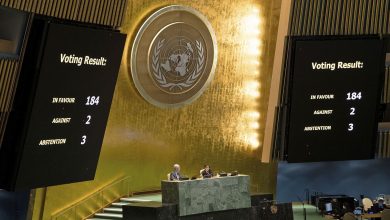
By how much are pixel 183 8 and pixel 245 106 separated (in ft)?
12.3

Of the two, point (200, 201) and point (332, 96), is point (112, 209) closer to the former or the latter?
point (200, 201)

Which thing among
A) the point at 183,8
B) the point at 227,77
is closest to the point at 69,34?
the point at 183,8

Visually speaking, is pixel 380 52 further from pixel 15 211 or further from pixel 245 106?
pixel 15 211

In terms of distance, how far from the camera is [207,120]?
68.7 ft

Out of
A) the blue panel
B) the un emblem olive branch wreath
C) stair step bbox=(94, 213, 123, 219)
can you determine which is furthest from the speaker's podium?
the un emblem olive branch wreath

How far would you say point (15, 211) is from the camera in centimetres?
1647

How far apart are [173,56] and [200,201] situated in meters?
5.05

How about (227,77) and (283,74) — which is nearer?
(283,74)

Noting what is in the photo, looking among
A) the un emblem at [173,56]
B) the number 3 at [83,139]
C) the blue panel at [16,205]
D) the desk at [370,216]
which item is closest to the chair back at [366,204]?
the desk at [370,216]

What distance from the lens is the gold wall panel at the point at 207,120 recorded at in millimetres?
18438

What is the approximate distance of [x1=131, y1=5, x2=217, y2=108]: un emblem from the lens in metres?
18.9

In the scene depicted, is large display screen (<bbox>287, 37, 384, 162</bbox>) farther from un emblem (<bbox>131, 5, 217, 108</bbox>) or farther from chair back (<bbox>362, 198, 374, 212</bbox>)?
un emblem (<bbox>131, 5, 217, 108</bbox>)

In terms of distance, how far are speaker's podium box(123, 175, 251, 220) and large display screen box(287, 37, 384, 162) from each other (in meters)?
1.73

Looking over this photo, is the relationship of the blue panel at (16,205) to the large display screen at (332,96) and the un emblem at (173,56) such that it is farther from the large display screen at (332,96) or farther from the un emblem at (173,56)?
the large display screen at (332,96)
